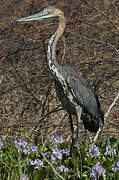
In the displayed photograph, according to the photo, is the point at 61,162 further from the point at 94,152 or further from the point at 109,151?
the point at 109,151

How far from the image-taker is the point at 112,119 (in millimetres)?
6422

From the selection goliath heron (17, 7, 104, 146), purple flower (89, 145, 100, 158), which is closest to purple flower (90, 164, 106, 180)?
purple flower (89, 145, 100, 158)

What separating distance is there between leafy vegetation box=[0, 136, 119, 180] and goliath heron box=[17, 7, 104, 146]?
57 centimetres

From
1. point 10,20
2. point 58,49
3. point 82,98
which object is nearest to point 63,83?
point 82,98

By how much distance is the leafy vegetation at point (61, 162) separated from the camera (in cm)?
391

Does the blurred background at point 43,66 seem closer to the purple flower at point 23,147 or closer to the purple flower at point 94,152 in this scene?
the purple flower at point 23,147

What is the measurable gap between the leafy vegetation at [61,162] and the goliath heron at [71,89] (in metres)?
0.57

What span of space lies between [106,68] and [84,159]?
2444mm

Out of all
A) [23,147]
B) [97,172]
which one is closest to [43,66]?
[23,147]

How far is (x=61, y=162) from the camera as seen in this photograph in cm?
441

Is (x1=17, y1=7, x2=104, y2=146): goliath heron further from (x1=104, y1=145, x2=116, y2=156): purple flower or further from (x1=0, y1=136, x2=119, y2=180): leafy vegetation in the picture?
(x1=104, y1=145, x2=116, y2=156): purple flower

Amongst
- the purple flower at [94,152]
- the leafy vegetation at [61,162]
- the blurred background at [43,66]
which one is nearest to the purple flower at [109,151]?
the leafy vegetation at [61,162]

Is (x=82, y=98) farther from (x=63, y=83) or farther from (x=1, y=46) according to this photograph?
(x=1, y=46)

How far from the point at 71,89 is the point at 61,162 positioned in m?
1.22
